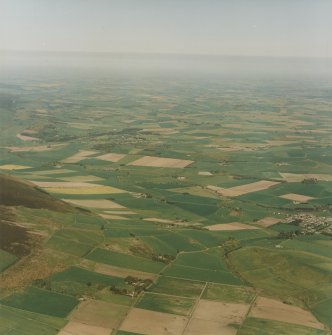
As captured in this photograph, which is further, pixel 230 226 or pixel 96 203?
pixel 96 203

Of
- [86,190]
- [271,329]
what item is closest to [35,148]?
[86,190]

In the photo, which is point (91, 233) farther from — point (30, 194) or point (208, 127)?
point (208, 127)

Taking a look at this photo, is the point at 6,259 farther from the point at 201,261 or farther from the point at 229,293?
the point at 229,293

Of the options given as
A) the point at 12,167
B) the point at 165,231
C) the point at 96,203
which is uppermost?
the point at 165,231

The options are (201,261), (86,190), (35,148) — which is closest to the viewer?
(201,261)

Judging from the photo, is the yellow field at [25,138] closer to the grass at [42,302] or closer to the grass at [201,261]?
the grass at [201,261]

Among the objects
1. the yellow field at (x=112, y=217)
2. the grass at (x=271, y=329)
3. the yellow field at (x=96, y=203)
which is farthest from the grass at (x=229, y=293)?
the yellow field at (x=96, y=203)

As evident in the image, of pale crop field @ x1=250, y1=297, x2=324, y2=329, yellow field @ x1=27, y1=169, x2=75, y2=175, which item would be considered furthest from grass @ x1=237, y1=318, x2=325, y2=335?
yellow field @ x1=27, y1=169, x2=75, y2=175
